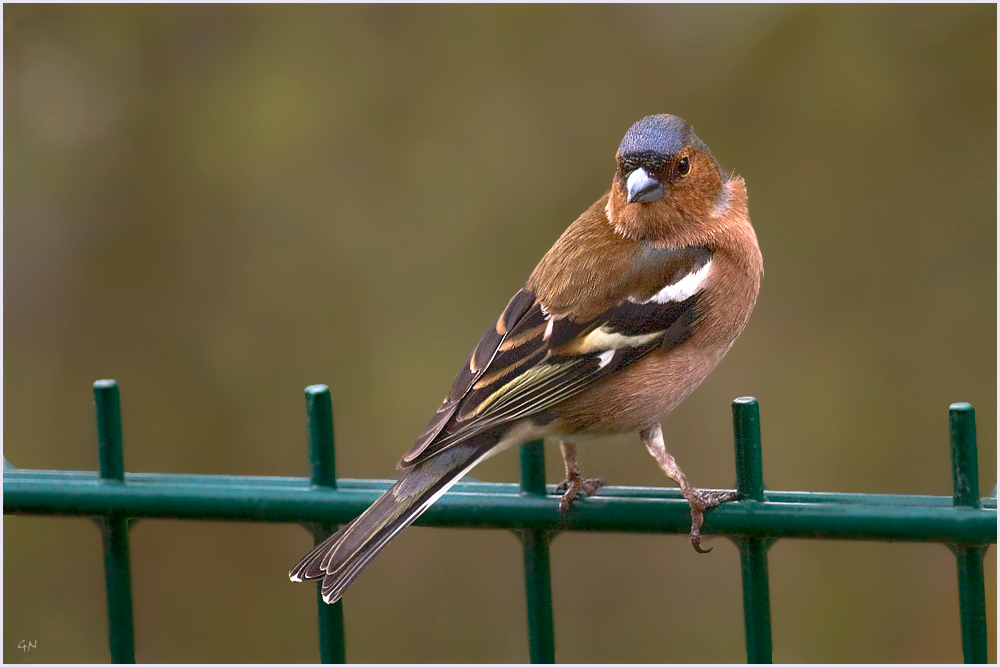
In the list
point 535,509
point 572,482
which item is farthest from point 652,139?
point 535,509

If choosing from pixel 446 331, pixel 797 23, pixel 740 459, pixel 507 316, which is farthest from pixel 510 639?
pixel 797 23

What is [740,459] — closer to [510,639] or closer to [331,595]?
[331,595]

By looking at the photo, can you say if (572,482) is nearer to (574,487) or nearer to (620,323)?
(574,487)

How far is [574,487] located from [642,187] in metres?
0.75

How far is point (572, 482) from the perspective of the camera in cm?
282

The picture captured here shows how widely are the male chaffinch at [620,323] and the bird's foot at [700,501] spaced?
19 cm

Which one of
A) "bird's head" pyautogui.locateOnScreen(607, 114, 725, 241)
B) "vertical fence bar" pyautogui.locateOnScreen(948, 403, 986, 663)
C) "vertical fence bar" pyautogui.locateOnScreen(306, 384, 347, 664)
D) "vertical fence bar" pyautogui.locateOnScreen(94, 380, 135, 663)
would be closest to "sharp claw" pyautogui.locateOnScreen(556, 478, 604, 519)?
"vertical fence bar" pyautogui.locateOnScreen(306, 384, 347, 664)

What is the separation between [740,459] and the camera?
2.32 metres

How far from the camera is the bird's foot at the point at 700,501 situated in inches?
91.6

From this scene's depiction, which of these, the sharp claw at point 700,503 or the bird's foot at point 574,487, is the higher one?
the bird's foot at point 574,487

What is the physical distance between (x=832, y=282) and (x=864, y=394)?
473 mm

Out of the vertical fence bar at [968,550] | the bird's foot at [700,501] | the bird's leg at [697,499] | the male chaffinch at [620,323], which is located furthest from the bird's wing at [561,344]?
the vertical fence bar at [968,550]

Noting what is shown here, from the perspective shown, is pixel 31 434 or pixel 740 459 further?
pixel 31 434

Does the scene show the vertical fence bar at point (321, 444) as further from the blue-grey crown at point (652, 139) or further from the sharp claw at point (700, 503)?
the blue-grey crown at point (652, 139)
